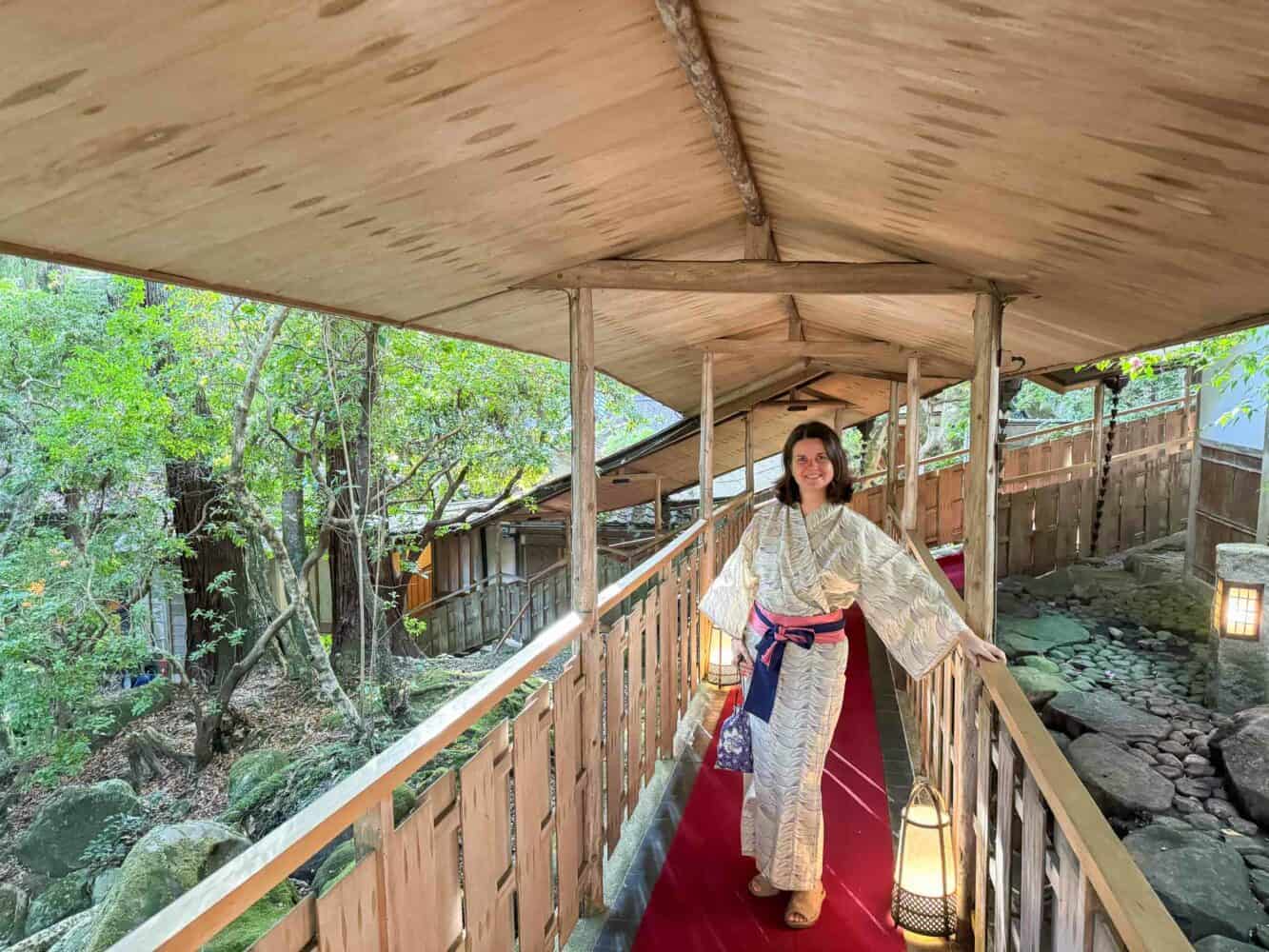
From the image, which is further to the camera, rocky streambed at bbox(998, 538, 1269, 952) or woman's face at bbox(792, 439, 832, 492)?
rocky streambed at bbox(998, 538, 1269, 952)

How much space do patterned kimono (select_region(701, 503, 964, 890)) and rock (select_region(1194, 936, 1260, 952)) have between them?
107 inches

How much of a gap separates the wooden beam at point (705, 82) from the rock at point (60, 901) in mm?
7722

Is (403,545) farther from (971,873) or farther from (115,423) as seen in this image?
(971,873)

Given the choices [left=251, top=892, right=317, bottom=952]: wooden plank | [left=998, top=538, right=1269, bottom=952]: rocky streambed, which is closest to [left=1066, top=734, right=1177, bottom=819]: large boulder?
[left=998, top=538, right=1269, bottom=952]: rocky streambed

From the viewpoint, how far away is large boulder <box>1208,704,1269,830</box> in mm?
5918

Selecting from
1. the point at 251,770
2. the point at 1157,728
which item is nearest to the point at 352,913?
the point at 251,770

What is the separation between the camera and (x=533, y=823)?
98.3 inches

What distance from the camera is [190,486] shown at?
881 centimetres

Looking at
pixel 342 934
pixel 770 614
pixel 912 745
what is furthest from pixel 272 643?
pixel 342 934

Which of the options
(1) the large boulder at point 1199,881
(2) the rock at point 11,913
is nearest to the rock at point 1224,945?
(1) the large boulder at point 1199,881

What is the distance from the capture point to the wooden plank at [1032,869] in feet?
6.46

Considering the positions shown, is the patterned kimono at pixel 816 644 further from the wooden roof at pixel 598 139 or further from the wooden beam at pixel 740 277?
the wooden roof at pixel 598 139

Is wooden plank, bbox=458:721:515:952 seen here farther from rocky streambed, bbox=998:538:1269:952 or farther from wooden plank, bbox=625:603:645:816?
rocky streambed, bbox=998:538:1269:952

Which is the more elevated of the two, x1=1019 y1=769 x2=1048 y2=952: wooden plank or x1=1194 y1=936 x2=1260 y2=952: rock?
x1=1019 y1=769 x2=1048 y2=952: wooden plank
